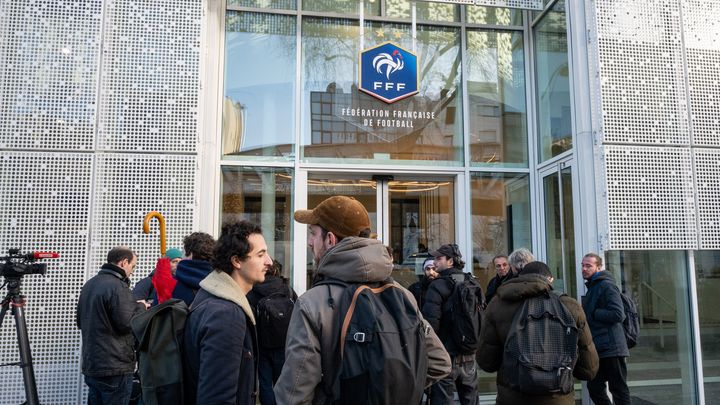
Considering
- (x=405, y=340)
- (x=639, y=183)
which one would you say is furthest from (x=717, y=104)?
(x=405, y=340)

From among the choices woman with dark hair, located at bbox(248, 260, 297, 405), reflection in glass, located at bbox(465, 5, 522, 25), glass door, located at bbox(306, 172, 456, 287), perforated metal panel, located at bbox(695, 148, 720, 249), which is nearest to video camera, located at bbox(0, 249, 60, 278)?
woman with dark hair, located at bbox(248, 260, 297, 405)

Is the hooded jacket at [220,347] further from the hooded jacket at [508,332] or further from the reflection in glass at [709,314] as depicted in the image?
the reflection in glass at [709,314]

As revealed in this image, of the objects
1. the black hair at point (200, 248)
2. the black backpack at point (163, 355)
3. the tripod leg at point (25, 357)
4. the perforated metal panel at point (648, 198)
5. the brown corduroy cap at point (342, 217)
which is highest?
the perforated metal panel at point (648, 198)

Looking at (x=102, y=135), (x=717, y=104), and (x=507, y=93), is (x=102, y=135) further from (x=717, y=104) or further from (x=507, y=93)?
(x=717, y=104)

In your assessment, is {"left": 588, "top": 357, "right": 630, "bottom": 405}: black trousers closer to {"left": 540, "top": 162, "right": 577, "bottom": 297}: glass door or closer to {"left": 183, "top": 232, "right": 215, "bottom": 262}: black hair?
{"left": 540, "top": 162, "right": 577, "bottom": 297}: glass door

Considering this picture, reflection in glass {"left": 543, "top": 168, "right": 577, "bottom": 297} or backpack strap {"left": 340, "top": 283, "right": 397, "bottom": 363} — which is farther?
reflection in glass {"left": 543, "top": 168, "right": 577, "bottom": 297}

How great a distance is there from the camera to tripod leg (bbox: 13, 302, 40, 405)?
4.21m

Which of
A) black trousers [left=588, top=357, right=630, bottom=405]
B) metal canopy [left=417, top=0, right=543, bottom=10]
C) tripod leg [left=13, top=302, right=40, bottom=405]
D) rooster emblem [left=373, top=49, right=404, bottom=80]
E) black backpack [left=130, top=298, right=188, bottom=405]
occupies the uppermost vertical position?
metal canopy [left=417, top=0, right=543, bottom=10]

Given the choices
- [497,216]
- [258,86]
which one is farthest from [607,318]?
[258,86]

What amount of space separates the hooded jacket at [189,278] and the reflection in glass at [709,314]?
5.28 metres

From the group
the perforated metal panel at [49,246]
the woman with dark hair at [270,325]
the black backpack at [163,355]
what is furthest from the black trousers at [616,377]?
the perforated metal panel at [49,246]

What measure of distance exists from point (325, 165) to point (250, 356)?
414 cm

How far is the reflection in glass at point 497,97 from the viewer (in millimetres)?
6582

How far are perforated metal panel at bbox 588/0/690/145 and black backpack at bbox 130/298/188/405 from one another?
15.8ft
